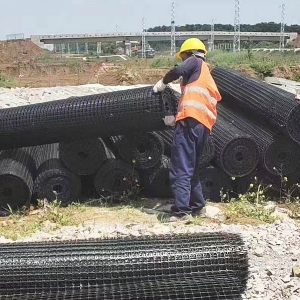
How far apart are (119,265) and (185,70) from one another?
237 cm

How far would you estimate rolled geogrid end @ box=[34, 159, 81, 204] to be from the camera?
19.2 ft

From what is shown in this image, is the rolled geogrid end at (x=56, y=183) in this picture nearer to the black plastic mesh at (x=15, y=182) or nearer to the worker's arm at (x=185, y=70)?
the black plastic mesh at (x=15, y=182)

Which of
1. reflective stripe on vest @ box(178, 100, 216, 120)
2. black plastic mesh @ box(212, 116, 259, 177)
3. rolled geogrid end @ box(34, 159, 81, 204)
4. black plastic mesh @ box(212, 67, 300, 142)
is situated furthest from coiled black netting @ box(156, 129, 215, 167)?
rolled geogrid end @ box(34, 159, 81, 204)

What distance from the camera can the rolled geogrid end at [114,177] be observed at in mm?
5965

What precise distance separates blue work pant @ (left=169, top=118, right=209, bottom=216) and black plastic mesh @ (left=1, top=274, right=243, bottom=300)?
5.43 feet

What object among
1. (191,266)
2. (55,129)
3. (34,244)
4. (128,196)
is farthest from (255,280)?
(55,129)

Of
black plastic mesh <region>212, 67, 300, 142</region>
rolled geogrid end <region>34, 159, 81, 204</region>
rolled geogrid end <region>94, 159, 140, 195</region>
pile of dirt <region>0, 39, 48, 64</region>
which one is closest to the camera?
rolled geogrid end <region>34, 159, 81, 204</region>

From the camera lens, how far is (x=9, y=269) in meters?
3.69

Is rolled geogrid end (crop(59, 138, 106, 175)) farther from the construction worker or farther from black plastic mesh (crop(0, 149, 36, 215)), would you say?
the construction worker

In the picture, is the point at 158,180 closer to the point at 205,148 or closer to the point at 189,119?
the point at 205,148

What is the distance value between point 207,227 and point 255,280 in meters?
1.04

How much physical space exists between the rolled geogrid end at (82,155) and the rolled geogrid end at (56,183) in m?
0.09

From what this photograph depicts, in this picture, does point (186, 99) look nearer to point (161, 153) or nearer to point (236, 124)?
point (161, 153)

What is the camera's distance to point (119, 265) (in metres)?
3.74
